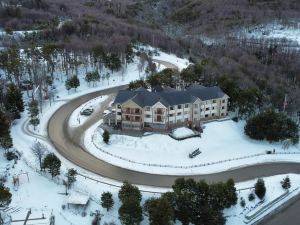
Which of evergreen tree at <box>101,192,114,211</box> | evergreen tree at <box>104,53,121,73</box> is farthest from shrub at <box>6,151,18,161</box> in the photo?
evergreen tree at <box>104,53,121,73</box>

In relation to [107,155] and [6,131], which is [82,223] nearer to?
[107,155]

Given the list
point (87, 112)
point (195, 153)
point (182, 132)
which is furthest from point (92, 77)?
point (195, 153)

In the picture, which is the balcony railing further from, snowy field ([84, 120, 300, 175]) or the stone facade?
snowy field ([84, 120, 300, 175])

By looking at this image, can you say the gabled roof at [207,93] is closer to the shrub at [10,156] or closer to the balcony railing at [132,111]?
the balcony railing at [132,111]

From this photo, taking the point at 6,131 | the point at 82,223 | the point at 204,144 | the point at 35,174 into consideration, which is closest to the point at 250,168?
the point at 204,144

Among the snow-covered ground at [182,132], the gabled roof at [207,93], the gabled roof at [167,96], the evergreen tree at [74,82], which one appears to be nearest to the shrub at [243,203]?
the snow-covered ground at [182,132]

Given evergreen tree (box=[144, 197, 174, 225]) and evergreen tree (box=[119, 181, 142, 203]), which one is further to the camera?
evergreen tree (box=[119, 181, 142, 203])
